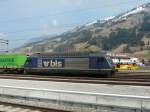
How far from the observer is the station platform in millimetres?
14173

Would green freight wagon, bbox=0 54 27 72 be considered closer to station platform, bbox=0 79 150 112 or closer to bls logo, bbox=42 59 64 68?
bls logo, bbox=42 59 64 68

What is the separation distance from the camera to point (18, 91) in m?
19.1

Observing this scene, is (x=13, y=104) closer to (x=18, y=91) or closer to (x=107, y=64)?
(x=18, y=91)

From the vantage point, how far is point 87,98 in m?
15.6

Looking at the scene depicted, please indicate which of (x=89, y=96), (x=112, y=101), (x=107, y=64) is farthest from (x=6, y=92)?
(x=107, y=64)

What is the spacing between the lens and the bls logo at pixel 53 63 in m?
43.1

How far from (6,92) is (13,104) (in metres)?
2.28

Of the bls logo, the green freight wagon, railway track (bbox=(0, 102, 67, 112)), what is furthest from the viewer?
the green freight wagon

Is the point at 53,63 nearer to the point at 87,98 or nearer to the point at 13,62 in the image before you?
the point at 13,62

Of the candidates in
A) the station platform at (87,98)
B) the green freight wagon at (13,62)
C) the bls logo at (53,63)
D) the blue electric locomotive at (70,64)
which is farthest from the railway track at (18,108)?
the green freight wagon at (13,62)

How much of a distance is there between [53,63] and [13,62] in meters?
11.2

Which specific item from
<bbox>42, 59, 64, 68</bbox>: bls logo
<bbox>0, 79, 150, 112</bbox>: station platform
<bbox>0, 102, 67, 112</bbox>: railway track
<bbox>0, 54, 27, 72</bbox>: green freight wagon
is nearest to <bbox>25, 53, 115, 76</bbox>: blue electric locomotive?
<bbox>42, 59, 64, 68</bbox>: bls logo

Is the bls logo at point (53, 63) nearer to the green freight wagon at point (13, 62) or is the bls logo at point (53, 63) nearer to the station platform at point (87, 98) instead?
the green freight wagon at point (13, 62)

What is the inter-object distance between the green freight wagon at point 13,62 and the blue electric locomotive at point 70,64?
5.24 m
